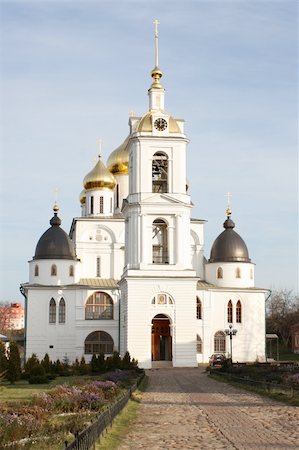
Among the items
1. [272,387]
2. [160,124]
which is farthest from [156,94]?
[272,387]

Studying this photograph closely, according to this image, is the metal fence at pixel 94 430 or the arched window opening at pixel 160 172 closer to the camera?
the metal fence at pixel 94 430

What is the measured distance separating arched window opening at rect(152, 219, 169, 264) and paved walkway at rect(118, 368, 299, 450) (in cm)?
2407

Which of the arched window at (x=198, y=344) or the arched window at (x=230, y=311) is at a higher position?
the arched window at (x=230, y=311)

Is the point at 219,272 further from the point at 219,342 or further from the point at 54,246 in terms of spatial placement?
the point at 54,246

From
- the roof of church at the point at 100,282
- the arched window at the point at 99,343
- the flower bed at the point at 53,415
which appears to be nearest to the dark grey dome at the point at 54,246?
the roof of church at the point at 100,282

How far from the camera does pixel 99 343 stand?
55594mm

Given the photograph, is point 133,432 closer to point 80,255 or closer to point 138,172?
point 138,172

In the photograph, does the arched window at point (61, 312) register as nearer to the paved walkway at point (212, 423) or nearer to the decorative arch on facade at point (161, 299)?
the decorative arch on facade at point (161, 299)

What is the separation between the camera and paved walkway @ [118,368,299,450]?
13.8 meters

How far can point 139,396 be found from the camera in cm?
2483

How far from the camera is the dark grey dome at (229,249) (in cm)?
5897

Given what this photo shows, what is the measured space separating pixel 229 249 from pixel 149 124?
1320cm

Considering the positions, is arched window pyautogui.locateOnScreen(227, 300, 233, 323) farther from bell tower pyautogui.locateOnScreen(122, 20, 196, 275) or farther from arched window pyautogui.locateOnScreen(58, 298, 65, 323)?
arched window pyautogui.locateOnScreen(58, 298, 65, 323)

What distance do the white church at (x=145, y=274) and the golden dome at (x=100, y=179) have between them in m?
0.08
